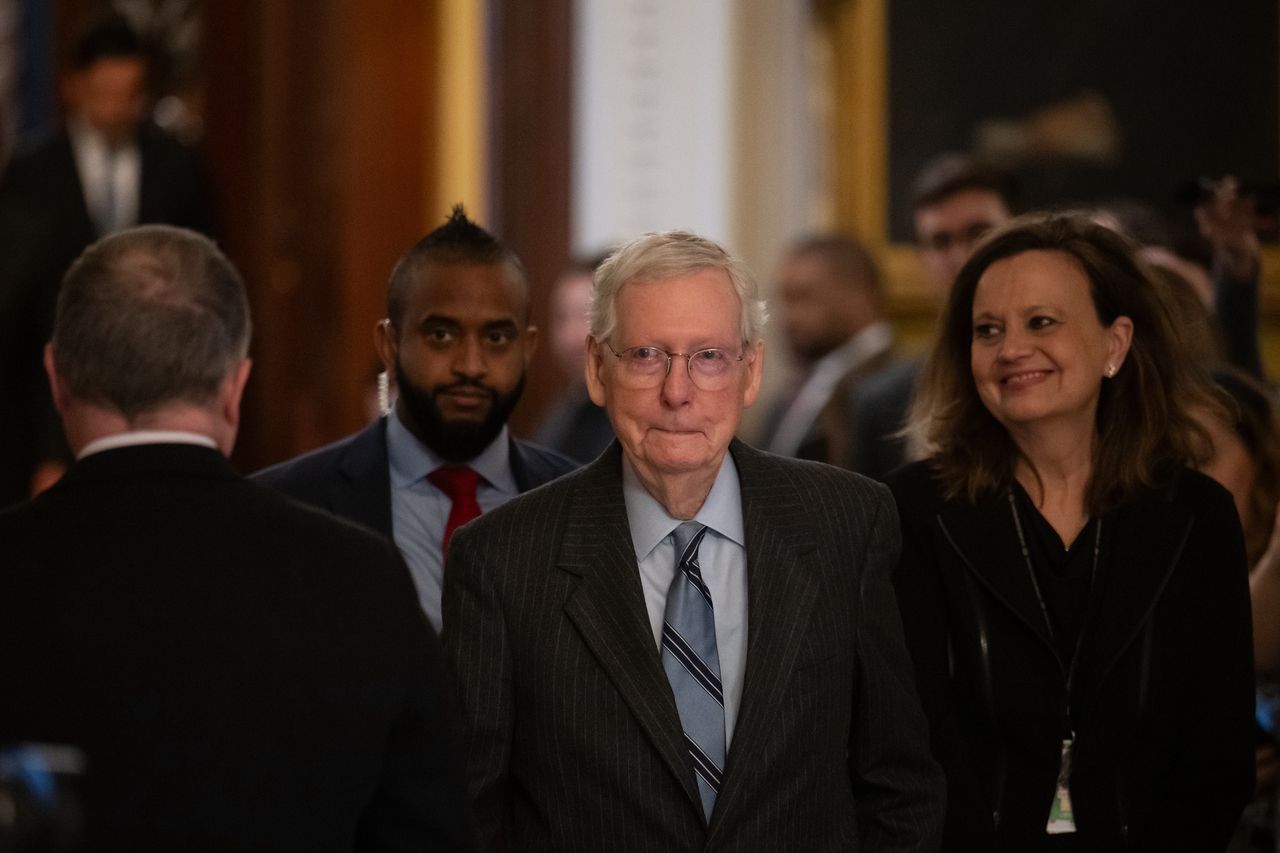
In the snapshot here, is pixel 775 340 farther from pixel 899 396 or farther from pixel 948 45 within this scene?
pixel 899 396

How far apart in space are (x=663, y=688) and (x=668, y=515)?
31 cm

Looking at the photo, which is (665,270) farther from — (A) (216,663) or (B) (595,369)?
(A) (216,663)

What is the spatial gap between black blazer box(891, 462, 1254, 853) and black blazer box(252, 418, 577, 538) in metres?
0.90

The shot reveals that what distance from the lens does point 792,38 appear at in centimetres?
894

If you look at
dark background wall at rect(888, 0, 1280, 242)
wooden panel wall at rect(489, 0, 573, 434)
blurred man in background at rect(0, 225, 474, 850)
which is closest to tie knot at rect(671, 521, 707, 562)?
blurred man in background at rect(0, 225, 474, 850)

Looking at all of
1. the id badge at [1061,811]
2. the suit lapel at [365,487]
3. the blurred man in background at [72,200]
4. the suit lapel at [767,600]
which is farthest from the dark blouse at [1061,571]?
the blurred man in background at [72,200]

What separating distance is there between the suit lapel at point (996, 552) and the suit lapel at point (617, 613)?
0.81 meters

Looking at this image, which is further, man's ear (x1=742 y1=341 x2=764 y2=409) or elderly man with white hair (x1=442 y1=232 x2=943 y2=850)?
man's ear (x1=742 y1=341 x2=764 y2=409)

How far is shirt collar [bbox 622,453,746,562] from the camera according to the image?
3105mm

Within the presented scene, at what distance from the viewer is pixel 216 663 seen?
241 centimetres

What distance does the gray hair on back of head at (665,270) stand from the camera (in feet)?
10.1

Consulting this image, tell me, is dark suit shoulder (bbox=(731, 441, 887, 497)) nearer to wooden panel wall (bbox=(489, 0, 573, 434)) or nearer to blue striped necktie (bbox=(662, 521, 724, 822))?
blue striped necktie (bbox=(662, 521, 724, 822))

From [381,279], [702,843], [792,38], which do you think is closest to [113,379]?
Result: [702,843]

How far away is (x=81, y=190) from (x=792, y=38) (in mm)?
3379
